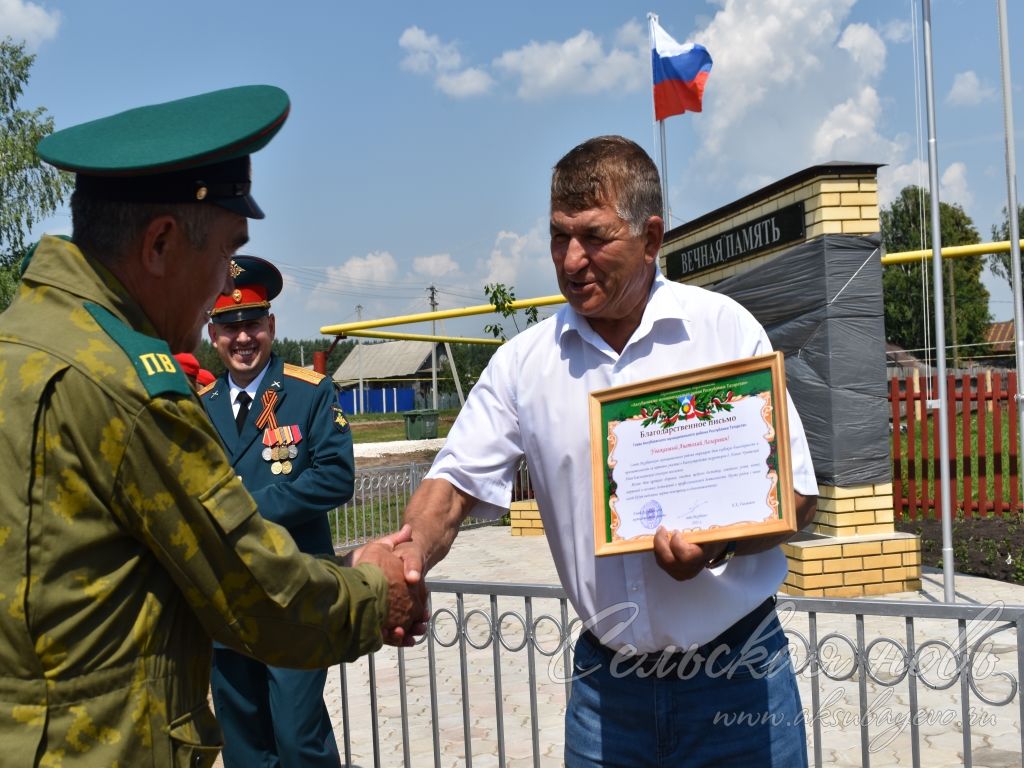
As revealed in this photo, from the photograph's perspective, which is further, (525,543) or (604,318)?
(525,543)

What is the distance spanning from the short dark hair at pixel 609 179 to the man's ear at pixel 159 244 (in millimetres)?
1010

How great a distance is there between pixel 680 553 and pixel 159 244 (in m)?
1.19

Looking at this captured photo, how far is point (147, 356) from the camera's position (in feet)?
5.01

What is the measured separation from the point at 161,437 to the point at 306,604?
0.42 m

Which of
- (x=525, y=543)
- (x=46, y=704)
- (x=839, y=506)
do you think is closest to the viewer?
(x=46, y=704)

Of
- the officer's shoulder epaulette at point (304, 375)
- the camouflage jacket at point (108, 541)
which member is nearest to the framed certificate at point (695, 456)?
the camouflage jacket at point (108, 541)

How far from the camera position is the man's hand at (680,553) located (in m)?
1.97

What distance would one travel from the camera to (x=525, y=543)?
1248cm

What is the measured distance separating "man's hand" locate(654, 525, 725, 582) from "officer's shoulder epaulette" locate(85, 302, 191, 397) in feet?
3.34

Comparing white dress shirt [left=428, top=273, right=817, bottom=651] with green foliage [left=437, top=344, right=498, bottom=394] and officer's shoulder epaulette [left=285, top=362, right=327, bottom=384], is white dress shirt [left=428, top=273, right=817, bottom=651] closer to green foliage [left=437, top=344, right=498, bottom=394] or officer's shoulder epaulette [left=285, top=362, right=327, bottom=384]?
officer's shoulder epaulette [left=285, top=362, right=327, bottom=384]

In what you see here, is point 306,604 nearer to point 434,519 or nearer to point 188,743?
point 188,743

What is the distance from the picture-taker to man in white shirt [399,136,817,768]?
7.11 feet

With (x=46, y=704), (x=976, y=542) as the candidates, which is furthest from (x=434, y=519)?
(x=976, y=542)

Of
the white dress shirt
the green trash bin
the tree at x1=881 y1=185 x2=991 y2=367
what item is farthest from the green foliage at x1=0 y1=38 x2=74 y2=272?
the tree at x1=881 y1=185 x2=991 y2=367
